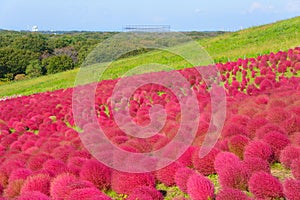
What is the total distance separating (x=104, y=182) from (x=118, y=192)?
0.41 meters

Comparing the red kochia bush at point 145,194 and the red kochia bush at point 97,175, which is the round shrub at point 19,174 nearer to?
the red kochia bush at point 97,175

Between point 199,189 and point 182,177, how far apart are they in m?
0.49

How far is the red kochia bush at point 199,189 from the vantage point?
4.02 m

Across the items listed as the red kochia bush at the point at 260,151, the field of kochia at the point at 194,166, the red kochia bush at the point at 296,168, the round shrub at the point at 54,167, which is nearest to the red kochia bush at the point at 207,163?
the field of kochia at the point at 194,166

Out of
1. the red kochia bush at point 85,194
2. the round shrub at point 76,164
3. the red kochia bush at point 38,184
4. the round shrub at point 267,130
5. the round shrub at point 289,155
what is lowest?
the red kochia bush at point 38,184

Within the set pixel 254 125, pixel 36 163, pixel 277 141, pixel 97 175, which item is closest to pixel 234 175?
pixel 277 141

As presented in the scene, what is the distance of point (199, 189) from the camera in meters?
4.08

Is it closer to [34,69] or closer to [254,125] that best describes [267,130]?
[254,125]

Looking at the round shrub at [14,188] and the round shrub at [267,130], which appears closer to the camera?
the round shrub at [267,130]

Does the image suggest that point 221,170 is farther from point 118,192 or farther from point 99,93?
point 99,93

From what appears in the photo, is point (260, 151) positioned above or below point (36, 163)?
above

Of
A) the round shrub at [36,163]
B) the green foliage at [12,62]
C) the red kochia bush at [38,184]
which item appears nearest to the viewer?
the red kochia bush at [38,184]

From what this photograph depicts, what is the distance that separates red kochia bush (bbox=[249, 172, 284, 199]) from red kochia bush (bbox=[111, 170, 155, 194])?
4.30ft

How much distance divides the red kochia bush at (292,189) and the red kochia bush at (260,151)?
0.97 meters
